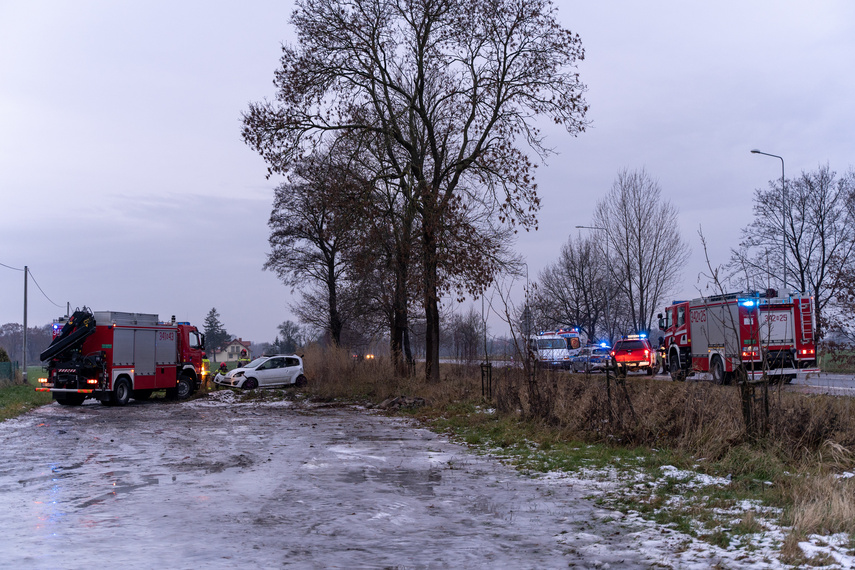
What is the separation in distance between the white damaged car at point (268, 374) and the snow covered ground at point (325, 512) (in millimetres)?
17327

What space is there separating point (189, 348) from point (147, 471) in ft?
65.2

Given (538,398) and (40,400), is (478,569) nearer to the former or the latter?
(538,398)

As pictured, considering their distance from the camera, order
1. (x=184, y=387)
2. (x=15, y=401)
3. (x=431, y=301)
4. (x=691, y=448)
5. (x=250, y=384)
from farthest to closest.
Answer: (x=250, y=384)
(x=184, y=387)
(x=431, y=301)
(x=15, y=401)
(x=691, y=448)

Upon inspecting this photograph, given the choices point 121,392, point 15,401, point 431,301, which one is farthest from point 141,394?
point 431,301

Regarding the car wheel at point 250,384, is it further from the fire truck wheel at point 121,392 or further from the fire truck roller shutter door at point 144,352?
the fire truck wheel at point 121,392

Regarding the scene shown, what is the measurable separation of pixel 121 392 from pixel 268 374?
24.1 feet

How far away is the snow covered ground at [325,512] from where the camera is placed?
19.9 feet

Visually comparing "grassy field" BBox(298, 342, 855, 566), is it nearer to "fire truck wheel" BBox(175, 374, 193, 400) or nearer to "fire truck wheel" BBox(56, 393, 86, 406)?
"fire truck wheel" BBox(56, 393, 86, 406)

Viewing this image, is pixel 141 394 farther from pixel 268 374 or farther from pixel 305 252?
pixel 305 252

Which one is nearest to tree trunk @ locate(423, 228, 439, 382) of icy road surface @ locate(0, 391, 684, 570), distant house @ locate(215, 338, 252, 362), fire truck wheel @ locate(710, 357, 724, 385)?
fire truck wheel @ locate(710, 357, 724, 385)

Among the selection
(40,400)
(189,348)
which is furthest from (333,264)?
(40,400)

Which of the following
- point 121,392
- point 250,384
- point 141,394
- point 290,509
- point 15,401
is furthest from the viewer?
point 250,384

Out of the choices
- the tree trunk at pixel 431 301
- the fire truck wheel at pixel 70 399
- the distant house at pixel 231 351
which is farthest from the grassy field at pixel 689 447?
the distant house at pixel 231 351

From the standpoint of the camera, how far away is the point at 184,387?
29.4 meters
